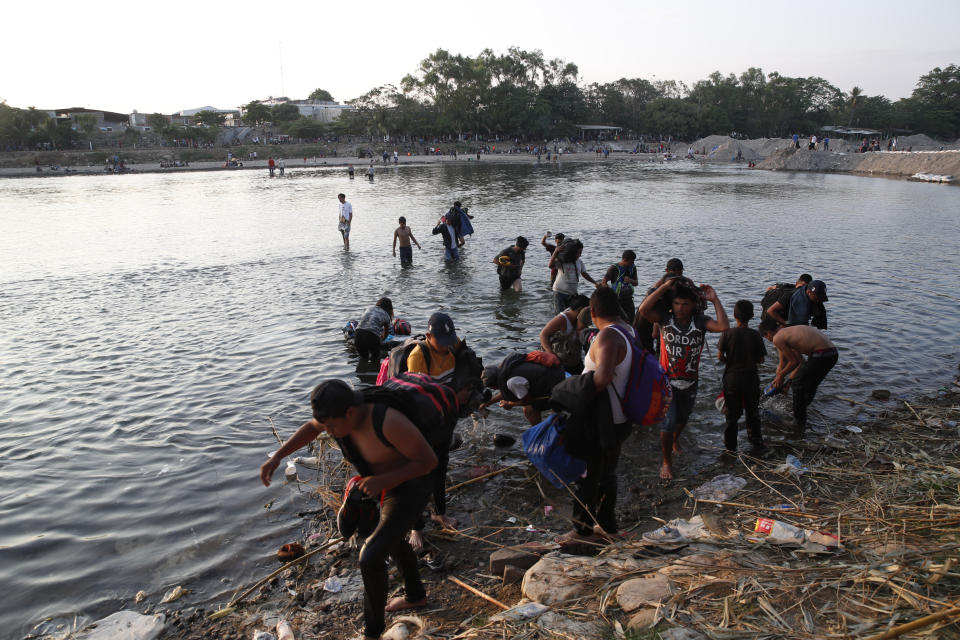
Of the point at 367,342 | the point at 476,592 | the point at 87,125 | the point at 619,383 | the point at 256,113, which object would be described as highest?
the point at 256,113

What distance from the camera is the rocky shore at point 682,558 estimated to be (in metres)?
3.09

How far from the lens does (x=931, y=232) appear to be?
21.0 m

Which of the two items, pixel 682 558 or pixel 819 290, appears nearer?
pixel 682 558

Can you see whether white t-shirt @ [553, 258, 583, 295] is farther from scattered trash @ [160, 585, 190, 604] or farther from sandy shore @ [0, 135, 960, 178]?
sandy shore @ [0, 135, 960, 178]

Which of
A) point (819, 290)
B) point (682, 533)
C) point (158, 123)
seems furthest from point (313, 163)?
point (682, 533)

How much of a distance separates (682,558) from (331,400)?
8.34ft

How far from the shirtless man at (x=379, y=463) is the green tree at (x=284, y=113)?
111m

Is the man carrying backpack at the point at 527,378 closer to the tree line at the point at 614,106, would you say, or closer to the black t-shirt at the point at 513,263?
the black t-shirt at the point at 513,263

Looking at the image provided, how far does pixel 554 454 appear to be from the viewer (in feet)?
14.1

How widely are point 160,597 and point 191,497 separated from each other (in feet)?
4.79

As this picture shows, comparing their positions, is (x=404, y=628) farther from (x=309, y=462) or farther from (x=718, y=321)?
(x=718, y=321)

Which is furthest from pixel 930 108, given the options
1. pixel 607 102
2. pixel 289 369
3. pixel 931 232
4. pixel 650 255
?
pixel 289 369

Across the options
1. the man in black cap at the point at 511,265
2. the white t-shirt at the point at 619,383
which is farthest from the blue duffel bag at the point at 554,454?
the man in black cap at the point at 511,265

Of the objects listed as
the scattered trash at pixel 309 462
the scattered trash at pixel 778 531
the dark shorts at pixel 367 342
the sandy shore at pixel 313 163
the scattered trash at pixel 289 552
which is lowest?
the scattered trash at pixel 289 552
